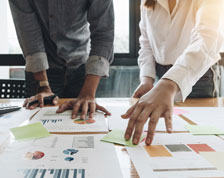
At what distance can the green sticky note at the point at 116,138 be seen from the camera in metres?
0.52

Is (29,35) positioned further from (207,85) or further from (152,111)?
(207,85)

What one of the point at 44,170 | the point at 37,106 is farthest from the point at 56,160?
the point at 37,106

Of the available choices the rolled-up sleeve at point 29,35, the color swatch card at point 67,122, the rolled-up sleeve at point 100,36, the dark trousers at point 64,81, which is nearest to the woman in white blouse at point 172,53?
the color swatch card at point 67,122

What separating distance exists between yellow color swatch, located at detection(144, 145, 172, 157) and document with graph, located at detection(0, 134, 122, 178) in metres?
0.08

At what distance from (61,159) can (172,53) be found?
815 mm

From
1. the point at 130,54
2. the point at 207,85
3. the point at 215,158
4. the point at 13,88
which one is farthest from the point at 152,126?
the point at 130,54

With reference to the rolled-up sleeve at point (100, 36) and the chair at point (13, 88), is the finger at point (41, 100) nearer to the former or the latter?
the rolled-up sleeve at point (100, 36)

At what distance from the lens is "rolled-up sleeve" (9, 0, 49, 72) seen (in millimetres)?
1079

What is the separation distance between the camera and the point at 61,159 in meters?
0.43

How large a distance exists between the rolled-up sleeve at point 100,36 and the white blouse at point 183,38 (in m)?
0.22

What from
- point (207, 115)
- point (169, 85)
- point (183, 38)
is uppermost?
point (183, 38)

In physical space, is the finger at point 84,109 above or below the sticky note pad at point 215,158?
above

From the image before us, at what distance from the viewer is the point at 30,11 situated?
44.2 inches

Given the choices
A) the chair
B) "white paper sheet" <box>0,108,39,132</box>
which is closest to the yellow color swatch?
"white paper sheet" <box>0,108,39,132</box>
